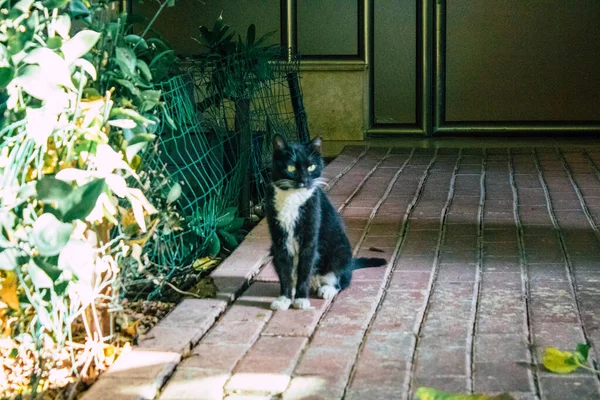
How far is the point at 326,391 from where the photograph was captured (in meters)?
2.70

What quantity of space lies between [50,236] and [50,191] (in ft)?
0.35

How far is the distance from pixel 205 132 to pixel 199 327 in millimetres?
1963

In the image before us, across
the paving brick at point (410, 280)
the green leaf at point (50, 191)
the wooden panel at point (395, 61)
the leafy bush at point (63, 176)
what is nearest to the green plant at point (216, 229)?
the paving brick at point (410, 280)

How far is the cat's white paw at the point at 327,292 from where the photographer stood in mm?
3688

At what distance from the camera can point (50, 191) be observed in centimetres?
210

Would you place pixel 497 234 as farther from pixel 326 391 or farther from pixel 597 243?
pixel 326 391

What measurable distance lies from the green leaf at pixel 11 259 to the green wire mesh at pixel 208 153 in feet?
4.61

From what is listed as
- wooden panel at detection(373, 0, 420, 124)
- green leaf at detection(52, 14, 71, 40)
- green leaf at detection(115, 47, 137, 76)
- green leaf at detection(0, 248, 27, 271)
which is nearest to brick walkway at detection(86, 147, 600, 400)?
green leaf at detection(0, 248, 27, 271)

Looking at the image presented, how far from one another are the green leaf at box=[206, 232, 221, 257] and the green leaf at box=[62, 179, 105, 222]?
2.29 meters

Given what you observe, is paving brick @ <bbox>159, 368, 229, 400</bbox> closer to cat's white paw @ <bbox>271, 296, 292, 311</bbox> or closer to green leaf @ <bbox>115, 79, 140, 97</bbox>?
cat's white paw @ <bbox>271, 296, 292, 311</bbox>

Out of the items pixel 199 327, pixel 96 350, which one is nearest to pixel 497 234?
pixel 199 327

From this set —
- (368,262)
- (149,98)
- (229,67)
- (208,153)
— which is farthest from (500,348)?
(229,67)

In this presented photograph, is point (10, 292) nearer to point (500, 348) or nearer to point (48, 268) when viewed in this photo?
point (48, 268)

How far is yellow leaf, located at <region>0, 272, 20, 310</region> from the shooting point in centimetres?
249
